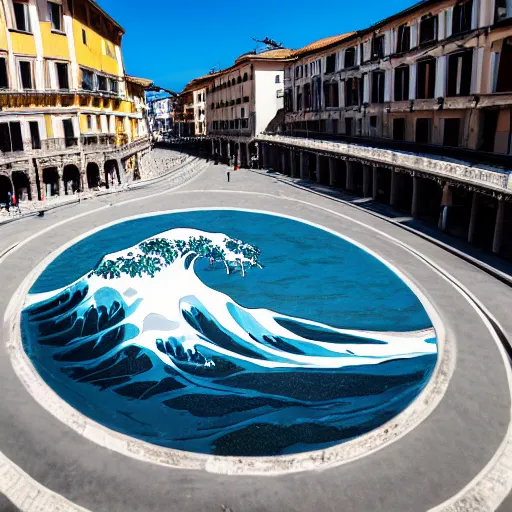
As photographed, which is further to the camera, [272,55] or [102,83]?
[272,55]

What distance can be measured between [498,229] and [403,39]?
67.0ft

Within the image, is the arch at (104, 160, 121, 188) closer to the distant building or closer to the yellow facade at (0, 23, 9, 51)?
the yellow facade at (0, 23, 9, 51)

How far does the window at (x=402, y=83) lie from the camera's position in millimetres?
38000

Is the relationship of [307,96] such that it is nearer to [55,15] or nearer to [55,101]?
[55,15]

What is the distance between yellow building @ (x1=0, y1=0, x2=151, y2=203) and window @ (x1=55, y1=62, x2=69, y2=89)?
0.29ft

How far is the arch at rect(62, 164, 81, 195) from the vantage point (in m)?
46.0

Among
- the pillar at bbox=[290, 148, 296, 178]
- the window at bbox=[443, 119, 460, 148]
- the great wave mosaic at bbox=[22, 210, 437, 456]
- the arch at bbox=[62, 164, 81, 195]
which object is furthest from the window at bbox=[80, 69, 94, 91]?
the window at bbox=[443, 119, 460, 148]

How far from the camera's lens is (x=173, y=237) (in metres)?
32.5

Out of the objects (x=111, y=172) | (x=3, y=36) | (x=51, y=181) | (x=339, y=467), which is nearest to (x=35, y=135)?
(x=51, y=181)

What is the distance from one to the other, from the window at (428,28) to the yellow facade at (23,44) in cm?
3294

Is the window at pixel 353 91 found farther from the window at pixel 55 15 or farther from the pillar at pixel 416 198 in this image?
the window at pixel 55 15

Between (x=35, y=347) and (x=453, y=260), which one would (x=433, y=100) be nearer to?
(x=453, y=260)

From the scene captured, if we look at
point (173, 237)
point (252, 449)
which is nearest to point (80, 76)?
point (173, 237)

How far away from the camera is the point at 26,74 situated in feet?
133
